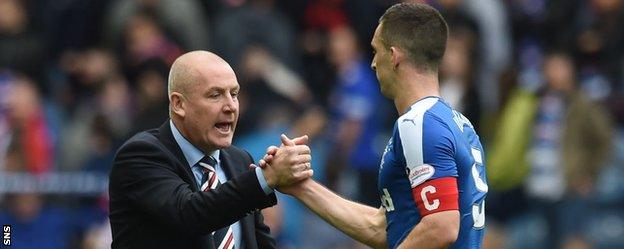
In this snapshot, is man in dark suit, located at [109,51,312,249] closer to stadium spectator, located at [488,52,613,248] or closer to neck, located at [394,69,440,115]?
neck, located at [394,69,440,115]

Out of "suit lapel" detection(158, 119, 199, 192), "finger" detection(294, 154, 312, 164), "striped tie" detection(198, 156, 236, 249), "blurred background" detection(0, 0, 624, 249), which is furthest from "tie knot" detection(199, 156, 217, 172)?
"blurred background" detection(0, 0, 624, 249)

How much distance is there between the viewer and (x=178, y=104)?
7.62 m

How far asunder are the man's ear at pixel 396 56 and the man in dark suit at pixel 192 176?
2.03 ft

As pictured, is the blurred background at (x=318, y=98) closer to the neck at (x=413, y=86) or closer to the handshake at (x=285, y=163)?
the handshake at (x=285, y=163)

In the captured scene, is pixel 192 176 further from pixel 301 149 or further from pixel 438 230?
pixel 438 230

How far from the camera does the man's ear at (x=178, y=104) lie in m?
7.59

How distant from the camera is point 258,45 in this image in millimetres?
14891

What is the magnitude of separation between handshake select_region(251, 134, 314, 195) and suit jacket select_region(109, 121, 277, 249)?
85mm

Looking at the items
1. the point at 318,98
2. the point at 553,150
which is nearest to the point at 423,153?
the point at 553,150

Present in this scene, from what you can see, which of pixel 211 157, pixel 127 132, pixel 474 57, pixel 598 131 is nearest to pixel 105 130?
pixel 127 132

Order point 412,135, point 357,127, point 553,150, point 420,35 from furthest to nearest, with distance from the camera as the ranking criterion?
point 357,127
point 553,150
point 420,35
point 412,135

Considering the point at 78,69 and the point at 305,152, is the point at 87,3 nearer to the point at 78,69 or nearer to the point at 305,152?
the point at 78,69

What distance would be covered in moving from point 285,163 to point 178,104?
67 cm

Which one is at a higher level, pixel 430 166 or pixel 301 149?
pixel 301 149
